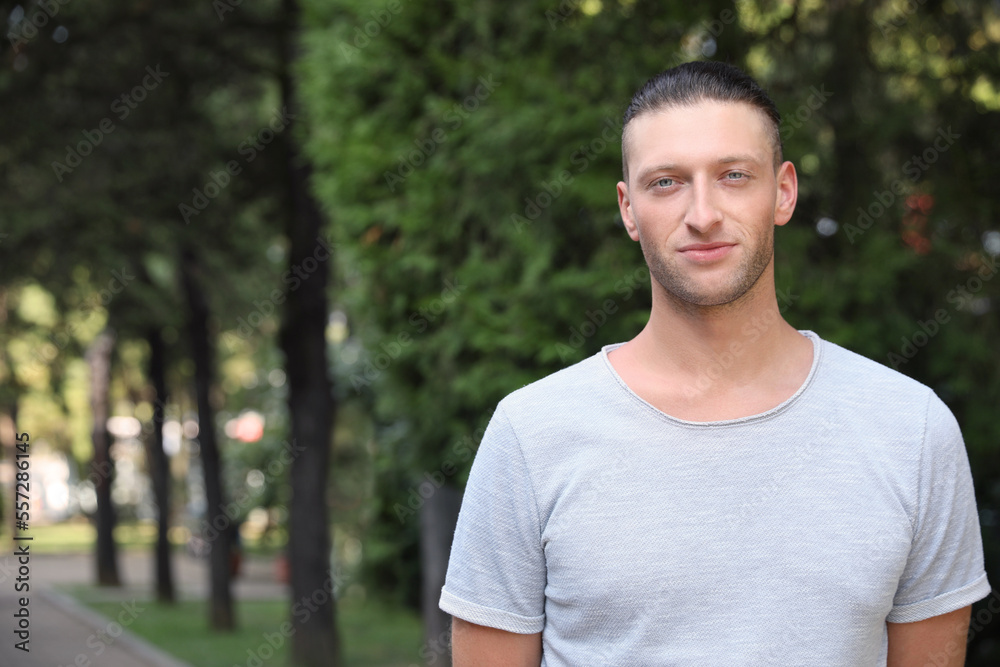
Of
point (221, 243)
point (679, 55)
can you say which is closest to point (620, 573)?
point (679, 55)

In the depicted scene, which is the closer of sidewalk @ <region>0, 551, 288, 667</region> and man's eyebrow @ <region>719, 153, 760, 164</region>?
man's eyebrow @ <region>719, 153, 760, 164</region>

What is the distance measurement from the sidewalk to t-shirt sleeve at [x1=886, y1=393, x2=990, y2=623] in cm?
1331

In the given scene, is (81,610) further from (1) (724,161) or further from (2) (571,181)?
(1) (724,161)

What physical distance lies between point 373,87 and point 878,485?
200 inches

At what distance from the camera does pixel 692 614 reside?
1899 mm

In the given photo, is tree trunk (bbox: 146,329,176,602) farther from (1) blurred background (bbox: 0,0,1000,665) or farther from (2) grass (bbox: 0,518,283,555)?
(2) grass (bbox: 0,518,283,555)

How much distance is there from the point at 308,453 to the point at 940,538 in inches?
416

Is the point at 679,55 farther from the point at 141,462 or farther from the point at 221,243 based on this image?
the point at 141,462

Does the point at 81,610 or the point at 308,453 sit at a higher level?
the point at 308,453

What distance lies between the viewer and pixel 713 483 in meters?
1.94

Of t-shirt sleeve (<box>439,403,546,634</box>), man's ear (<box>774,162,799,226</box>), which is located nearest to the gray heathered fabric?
t-shirt sleeve (<box>439,403,546,634</box>)

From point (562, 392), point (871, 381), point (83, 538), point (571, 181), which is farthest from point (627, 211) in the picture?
point (83, 538)

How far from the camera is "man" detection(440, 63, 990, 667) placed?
6.24ft

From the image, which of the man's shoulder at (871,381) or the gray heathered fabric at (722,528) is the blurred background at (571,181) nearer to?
the man's shoulder at (871,381)
